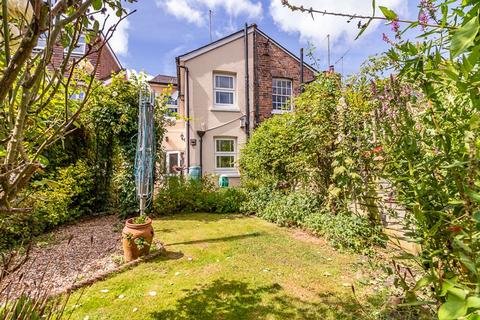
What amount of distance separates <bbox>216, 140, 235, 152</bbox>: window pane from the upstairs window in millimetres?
1694

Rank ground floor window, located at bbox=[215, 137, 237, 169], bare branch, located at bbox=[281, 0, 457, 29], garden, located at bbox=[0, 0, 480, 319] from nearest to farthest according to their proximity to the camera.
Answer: bare branch, located at bbox=[281, 0, 457, 29]
garden, located at bbox=[0, 0, 480, 319]
ground floor window, located at bbox=[215, 137, 237, 169]

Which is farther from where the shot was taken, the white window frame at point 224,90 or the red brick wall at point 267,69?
the red brick wall at point 267,69

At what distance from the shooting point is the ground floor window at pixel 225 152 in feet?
38.3

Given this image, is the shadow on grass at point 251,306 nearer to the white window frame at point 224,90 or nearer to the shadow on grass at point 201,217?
the shadow on grass at point 201,217

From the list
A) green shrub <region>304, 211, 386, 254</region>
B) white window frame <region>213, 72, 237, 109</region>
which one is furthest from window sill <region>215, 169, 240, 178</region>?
green shrub <region>304, 211, 386, 254</region>

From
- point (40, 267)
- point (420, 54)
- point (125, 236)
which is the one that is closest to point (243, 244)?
point (125, 236)

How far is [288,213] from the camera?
613cm

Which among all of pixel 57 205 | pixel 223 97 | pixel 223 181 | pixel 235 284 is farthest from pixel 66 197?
pixel 223 97

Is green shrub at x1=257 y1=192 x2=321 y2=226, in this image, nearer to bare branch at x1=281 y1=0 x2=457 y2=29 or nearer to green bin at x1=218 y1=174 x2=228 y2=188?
green bin at x1=218 y1=174 x2=228 y2=188

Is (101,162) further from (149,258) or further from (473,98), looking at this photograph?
(473,98)

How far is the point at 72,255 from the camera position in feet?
14.3

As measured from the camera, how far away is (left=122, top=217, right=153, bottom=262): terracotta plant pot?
4.10 metres

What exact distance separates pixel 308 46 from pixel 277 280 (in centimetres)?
490

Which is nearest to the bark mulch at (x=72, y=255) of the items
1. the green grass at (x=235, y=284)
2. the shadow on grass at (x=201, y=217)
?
the green grass at (x=235, y=284)
